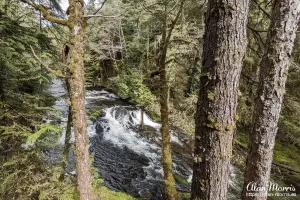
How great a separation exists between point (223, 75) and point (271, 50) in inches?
73.8

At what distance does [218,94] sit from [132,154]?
791cm

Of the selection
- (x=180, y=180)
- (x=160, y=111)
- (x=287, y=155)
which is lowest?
(x=180, y=180)

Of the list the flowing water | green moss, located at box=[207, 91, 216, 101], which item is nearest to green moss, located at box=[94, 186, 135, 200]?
the flowing water

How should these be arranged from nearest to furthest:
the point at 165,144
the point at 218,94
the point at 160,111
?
the point at 218,94 → the point at 165,144 → the point at 160,111

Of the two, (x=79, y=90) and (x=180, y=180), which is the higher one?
(x=79, y=90)

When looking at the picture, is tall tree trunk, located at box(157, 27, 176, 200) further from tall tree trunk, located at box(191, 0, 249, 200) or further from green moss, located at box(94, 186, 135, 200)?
tall tree trunk, located at box(191, 0, 249, 200)

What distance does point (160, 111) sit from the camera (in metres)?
5.72

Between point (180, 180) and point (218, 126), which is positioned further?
point (180, 180)

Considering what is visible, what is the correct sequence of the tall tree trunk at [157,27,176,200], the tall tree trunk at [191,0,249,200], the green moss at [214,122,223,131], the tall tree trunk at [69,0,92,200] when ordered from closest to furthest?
the tall tree trunk at [191,0,249,200]
the green moss at [214,122,223,131]
the tall tree trunk at [69,0,92,200]
the tall tree trunk at [157,27,176,200]

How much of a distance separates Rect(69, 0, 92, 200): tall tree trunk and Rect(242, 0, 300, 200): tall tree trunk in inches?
97.0

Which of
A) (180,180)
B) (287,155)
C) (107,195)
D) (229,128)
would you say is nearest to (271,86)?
(229,128)

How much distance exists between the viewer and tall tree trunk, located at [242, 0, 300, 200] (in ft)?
9.68

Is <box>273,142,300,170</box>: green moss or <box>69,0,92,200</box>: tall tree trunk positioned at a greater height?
<box>69,0,92,200</box>: tall tree trunk

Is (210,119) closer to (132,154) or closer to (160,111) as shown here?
(160,111)
